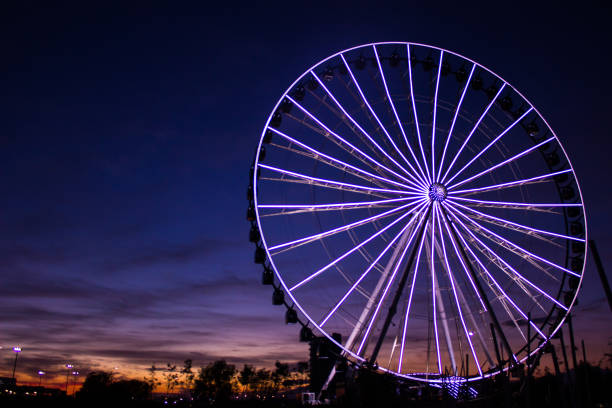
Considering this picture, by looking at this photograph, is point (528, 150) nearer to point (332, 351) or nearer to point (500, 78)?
point (500, 78)

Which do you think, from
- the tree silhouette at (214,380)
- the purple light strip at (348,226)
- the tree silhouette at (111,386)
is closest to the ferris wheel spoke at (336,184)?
the purple light strip at (348,226)

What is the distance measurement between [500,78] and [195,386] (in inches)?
3835

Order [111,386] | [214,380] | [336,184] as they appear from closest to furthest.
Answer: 1. [336,184]
2. [111,386]
3. [214,380]

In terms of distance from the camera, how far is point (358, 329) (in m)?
24.9

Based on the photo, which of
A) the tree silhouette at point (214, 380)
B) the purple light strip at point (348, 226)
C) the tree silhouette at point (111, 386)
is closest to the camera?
the purple light strip at point (348, 226)

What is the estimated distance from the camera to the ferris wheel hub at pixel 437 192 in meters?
25.4

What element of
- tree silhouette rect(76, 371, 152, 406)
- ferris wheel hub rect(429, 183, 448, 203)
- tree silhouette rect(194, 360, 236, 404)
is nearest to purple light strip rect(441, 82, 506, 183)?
ferris wheel hub rect(429, 183, 448, 203)

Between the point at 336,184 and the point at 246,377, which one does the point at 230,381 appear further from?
the point at 336,184

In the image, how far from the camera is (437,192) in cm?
2541

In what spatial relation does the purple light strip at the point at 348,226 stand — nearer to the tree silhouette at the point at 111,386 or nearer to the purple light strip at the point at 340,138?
the purple light strip at the point at 340,138

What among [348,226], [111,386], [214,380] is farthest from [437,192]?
[214,380]

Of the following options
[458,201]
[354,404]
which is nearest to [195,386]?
[354,404]

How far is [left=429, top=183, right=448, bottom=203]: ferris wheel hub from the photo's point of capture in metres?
25.4

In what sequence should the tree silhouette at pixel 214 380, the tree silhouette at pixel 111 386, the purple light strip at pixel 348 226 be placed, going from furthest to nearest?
the tree silhouette at pixel 214 380, the tree silhouette at pixel 111 386, the purple light strip at pixel 348 226
